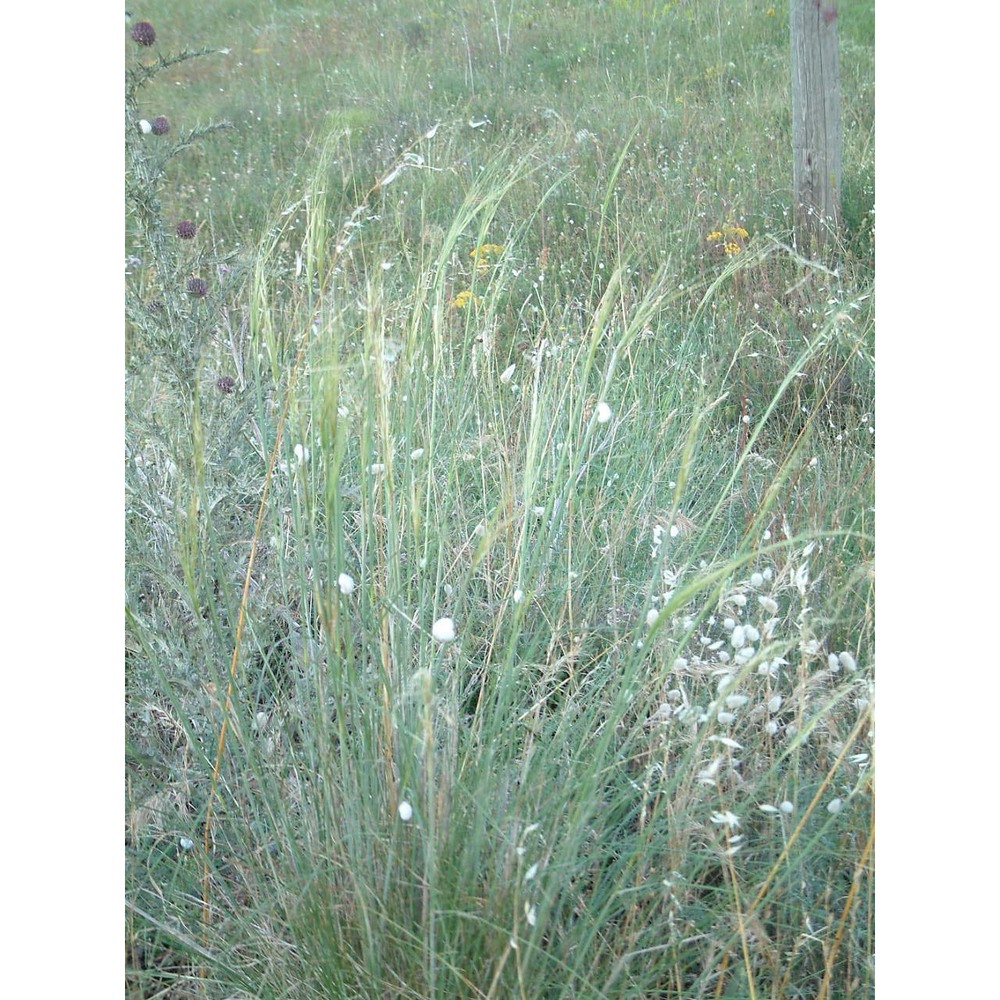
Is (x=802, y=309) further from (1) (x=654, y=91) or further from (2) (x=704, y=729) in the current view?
(2) (x=704, y=729)

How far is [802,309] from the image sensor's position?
1.82 meters

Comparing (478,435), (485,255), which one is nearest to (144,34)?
(485,255)

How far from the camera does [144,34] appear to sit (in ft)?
6.05

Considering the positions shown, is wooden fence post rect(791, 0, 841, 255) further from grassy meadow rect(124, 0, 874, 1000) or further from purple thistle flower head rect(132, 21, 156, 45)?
purple thistle flower head rect(132, 21, 156, 45)

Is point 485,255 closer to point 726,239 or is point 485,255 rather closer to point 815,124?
point 726,239

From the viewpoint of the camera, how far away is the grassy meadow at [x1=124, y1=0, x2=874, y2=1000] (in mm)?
1640

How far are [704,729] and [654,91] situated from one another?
112 cm

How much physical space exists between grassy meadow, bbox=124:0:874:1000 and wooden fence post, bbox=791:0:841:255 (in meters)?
0.02

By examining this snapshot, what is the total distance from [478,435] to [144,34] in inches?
37.4

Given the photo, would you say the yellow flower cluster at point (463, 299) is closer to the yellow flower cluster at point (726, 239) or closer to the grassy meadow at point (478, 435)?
the grassy meadow at point (478, 435)

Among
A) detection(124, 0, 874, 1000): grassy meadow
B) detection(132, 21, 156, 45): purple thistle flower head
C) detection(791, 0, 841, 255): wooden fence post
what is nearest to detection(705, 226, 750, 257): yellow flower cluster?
detection(124, 0, 874, 1000): grassy meadow

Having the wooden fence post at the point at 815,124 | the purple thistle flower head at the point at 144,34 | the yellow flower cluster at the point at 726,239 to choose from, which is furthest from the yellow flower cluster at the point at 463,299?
the purple thistle flower head at the point at 144,34
